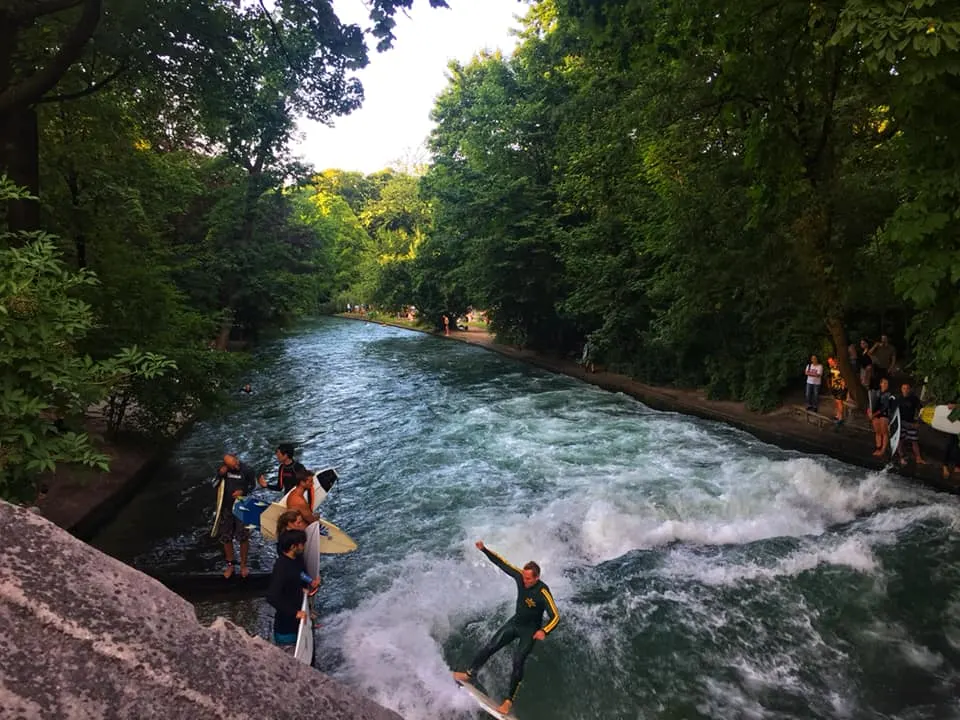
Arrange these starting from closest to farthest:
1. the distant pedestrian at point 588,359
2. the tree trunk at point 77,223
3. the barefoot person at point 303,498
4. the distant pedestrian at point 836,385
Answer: the barefoot person at point 303,498
the tree trunk at point 77,223
the distant pedestrian at point 836,385
the distant pedestrian at point 588,359

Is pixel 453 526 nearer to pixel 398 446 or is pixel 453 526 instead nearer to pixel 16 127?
pixel 398 446

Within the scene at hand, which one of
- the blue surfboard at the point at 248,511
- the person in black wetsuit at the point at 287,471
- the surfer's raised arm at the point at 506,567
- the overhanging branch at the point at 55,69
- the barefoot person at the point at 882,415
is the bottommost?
the blue surfboard at the point at 248,511

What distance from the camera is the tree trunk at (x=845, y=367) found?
1402cm

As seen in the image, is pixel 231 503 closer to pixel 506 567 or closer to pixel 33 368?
pixel 33 368

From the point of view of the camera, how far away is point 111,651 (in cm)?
191

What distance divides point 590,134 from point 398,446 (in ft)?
31.1

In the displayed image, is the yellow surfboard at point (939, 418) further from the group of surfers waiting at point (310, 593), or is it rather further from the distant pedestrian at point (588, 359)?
the distant pedestrian at point (588, 359)

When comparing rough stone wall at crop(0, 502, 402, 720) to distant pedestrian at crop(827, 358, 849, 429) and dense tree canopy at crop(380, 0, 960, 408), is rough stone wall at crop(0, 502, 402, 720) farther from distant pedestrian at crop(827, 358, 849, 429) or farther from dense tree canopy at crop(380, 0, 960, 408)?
distant pedestrian at crop(827, 358, 849, 429)

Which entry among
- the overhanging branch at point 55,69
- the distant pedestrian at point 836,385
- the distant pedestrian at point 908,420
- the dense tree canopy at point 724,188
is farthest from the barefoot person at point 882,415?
the overhanging branch at point 55,69

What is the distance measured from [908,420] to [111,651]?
13.0 meters

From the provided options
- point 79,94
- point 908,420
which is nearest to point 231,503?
point 79,94

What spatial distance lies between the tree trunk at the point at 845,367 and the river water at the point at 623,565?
8.84 ft

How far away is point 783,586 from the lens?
8164 mm

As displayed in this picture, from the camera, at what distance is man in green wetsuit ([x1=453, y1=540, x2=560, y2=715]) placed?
19.5ft
